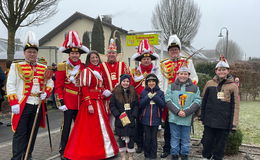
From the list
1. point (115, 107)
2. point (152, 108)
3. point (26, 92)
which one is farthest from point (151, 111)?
point (26, 92)

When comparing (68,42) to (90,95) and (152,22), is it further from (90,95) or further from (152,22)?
(152,22)

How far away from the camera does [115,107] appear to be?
4199 mm

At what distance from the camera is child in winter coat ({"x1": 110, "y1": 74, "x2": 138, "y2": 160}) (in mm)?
4113

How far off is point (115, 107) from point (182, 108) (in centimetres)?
116

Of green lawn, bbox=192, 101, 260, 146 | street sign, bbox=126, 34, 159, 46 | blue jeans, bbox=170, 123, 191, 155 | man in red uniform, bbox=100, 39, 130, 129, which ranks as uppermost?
street sign, bbox=126, 34, 159, 46

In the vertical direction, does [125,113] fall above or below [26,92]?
below

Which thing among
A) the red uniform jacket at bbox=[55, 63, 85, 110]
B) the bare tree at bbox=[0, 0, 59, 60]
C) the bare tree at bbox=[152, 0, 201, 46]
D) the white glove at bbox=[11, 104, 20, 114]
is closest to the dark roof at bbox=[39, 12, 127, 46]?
the bare tree at bbox=[152, 0, 201, 46]

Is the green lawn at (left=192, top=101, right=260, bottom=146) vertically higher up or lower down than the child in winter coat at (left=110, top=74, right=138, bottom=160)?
lower down

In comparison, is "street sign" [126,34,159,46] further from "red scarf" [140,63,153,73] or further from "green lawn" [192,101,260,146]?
"red scarf" [140,63,153,73]

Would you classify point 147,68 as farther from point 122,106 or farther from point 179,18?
point 179,18

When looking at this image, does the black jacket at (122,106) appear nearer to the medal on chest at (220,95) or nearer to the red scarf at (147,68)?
the red scarf at (147,68)

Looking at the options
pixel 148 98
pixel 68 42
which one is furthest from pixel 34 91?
pixel 148 98

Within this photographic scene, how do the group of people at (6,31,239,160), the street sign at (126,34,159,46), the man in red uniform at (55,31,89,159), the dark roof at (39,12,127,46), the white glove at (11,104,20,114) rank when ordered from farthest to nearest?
the dark roof at (39,12,127,46)
the street sign at (126,34,159,46)
the man in red uniform at (55,31,89,159)
the group of people at (6,31,239,160)
the white glove at (11,104,20,114)

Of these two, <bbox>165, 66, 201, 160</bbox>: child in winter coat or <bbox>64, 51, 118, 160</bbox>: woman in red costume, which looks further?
<bbox>64, 51, 118, 160</bbox>: woman in red costume
